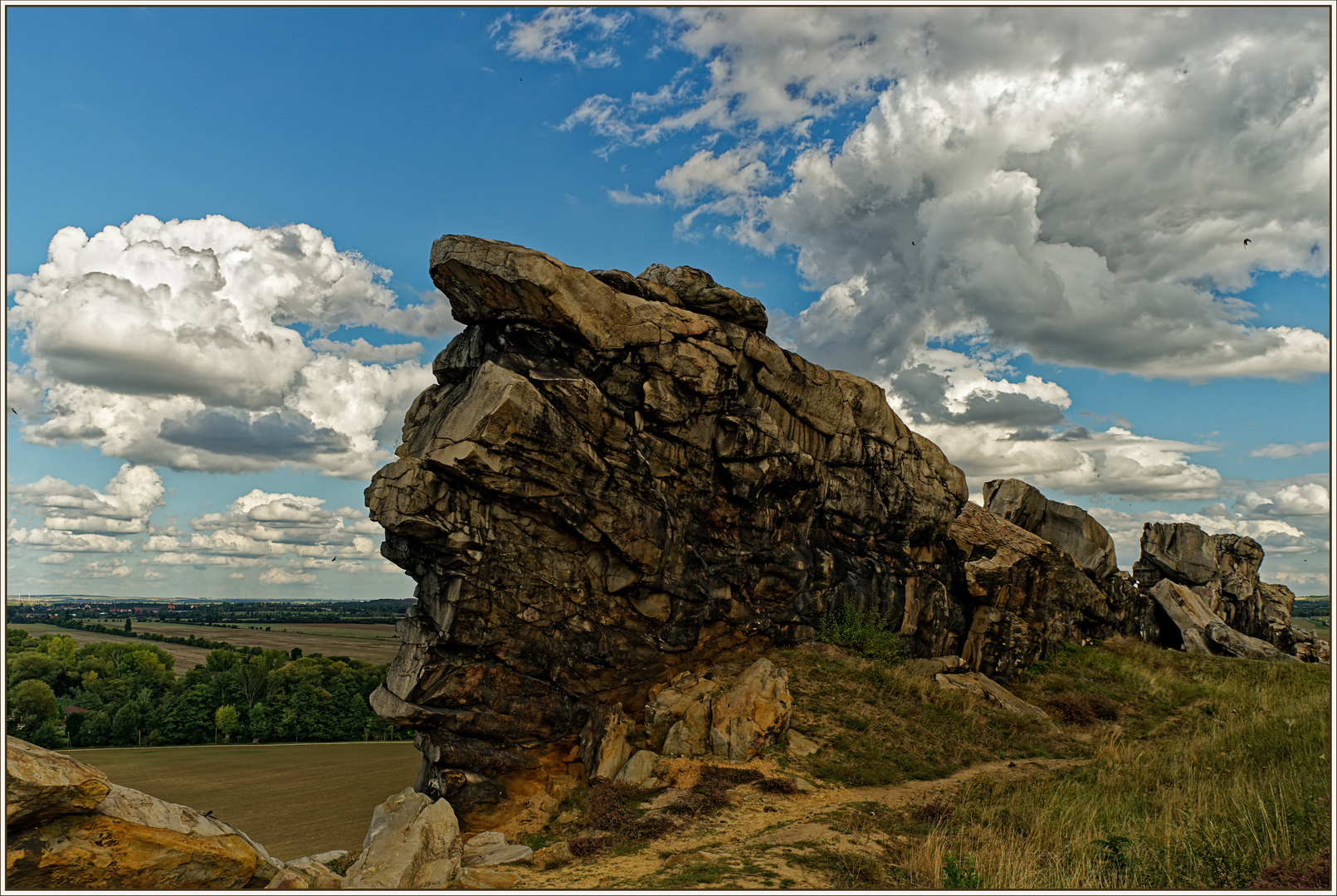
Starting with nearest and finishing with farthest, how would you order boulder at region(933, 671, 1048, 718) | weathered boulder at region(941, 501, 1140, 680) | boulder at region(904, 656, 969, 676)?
boulder at region(933, 671, 1048, 718) < boulder at region(904, 656, 969, 676) < weathered boulder at region(941, 501, 1140, 680)

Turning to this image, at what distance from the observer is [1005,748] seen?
2486 cm

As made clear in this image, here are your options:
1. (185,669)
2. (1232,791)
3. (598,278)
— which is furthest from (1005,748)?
(185,669)

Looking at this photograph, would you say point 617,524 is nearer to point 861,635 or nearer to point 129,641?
point 861,635

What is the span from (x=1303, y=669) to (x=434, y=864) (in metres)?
49.2

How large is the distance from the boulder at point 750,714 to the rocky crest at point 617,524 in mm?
193

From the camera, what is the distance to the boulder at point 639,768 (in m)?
21.0

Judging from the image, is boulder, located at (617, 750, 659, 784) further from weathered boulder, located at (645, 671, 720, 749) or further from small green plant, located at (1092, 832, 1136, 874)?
small green plant, located at (1092, 832, 1136, 874)

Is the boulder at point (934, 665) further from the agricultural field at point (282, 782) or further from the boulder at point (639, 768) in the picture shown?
the agricultural field at point (282, 782)

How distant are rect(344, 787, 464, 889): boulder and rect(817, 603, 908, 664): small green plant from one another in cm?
1947

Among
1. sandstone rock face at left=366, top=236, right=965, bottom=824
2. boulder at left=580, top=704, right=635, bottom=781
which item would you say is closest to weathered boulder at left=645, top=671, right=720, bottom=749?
sandstone rock face at left=366, top=236, right=965, bottom=824

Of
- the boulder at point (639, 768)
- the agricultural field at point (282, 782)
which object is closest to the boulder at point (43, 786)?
the boulder at point (639, 768)

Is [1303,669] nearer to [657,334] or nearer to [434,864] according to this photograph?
[657,334]

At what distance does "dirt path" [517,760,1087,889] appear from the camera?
1345 centimetres

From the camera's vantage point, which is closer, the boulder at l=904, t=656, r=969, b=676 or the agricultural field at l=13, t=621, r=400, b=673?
the boulder at l=904, t=656, r=969, b=676
